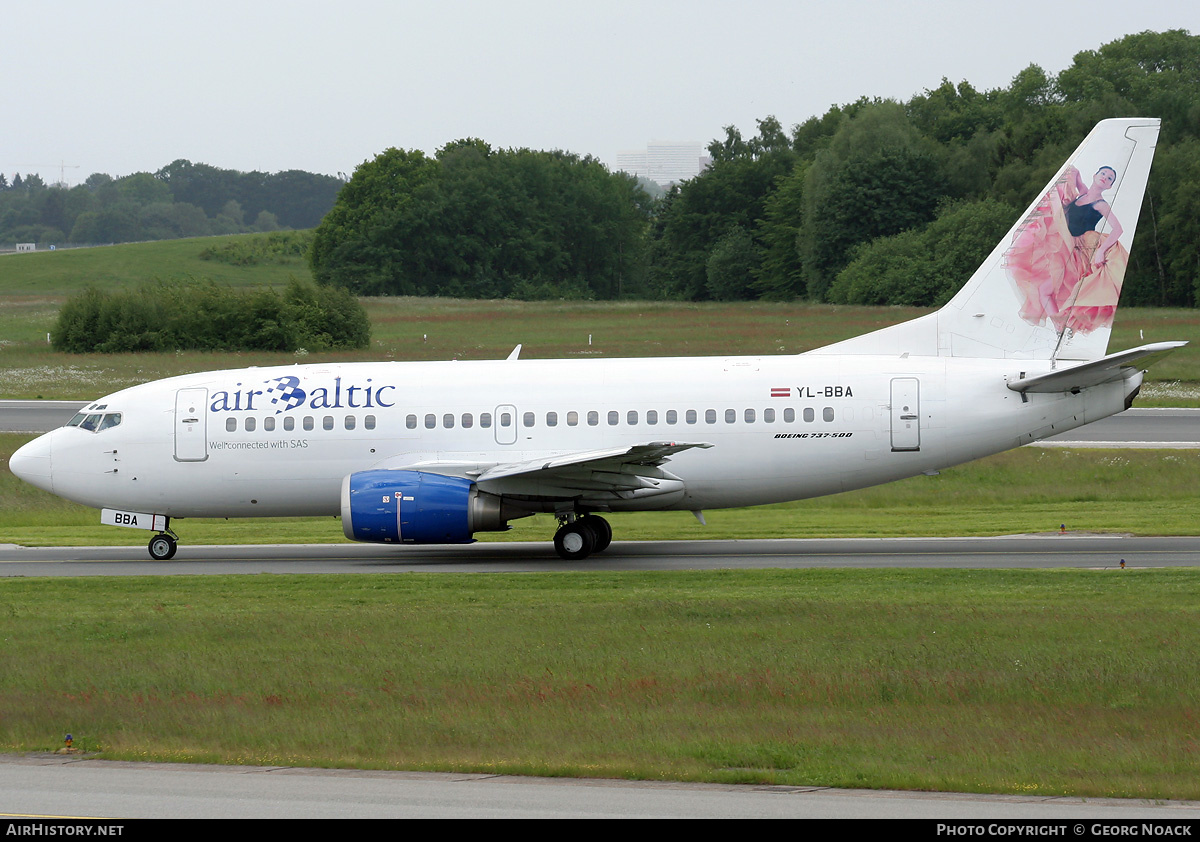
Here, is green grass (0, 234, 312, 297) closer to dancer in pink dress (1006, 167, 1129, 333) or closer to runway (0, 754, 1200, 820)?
dancer in pink dress (1006, 167, 1129, 333)

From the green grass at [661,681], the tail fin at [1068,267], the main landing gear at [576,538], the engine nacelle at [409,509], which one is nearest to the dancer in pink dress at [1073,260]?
the tail fin at [1068,267]

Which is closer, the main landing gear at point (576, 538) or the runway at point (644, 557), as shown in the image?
the runway at point (644, 557)

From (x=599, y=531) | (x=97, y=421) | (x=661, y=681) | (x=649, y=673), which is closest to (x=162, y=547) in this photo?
(x=97, y=421)

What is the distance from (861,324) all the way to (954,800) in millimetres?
70842

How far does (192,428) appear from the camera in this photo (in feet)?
84.6

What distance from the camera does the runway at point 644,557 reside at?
75.7ft

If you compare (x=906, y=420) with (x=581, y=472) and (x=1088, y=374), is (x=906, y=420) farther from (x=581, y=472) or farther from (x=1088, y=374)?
(x=581, y=472)

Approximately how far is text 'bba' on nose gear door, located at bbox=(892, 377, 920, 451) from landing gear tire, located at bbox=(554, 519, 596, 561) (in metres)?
5.96

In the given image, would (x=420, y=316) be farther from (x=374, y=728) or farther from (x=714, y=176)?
(x=374, y=728)

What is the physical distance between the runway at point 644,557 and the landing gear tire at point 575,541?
0.23 m

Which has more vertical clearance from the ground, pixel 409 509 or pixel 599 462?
pixel 599 462

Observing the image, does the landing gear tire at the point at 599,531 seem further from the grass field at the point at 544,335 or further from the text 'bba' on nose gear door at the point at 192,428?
the grass field at the point at 544,335

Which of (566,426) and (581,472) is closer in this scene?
(581,472)

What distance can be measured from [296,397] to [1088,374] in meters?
14.8
